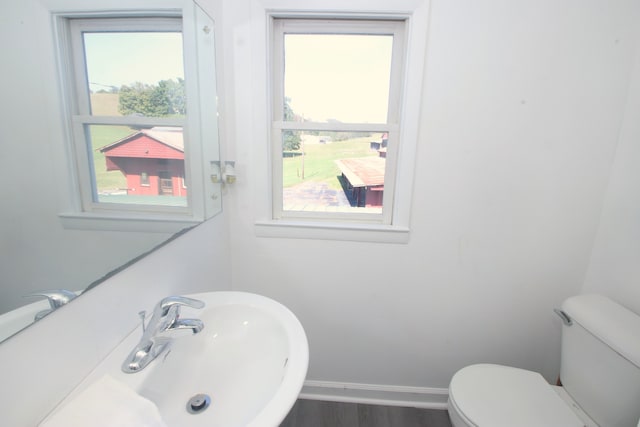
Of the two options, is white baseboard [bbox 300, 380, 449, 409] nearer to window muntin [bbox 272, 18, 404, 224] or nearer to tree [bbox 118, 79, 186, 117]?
window muntin [bbox 272, 18, 404, 224]

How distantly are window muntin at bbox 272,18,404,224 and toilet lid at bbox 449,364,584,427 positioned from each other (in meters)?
0.77

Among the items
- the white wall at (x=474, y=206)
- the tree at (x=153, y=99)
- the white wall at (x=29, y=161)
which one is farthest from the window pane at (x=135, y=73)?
the white wall at (x=474, y=206)

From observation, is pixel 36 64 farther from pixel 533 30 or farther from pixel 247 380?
pixel 533 30

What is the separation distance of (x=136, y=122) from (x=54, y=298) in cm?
46

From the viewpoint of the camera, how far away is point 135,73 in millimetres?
737

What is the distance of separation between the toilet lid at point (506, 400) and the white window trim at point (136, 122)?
4.16ft

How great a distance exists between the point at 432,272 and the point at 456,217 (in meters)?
0.30

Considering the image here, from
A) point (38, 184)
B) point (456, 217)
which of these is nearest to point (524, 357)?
point (456, 217)

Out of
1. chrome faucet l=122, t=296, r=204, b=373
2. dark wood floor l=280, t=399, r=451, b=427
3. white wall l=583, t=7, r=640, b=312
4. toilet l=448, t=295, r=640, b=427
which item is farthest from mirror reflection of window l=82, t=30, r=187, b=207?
white wall l=583, t=7, r=640, b=312

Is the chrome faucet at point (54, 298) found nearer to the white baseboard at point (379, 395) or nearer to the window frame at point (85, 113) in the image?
the window frame at point (85, 113)

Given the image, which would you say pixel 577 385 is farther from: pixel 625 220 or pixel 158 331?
pixel 158 331

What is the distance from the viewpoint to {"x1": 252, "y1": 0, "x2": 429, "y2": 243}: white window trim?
3.71ft

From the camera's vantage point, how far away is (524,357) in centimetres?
148

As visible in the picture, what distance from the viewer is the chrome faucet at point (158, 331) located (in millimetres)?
651
